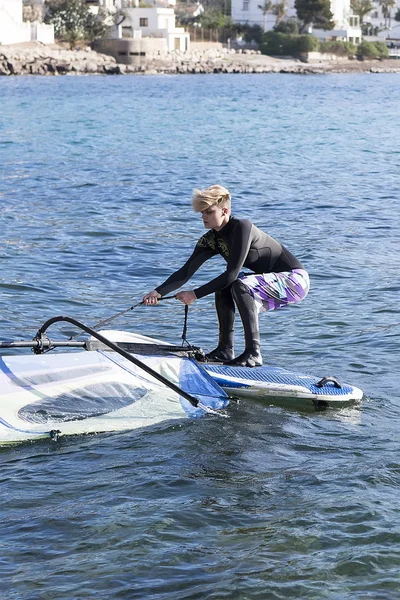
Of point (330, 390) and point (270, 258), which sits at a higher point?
point (270, 258)

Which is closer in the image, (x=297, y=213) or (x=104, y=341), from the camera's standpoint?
(x=104, y=341)

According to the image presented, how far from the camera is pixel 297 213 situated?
773 inches

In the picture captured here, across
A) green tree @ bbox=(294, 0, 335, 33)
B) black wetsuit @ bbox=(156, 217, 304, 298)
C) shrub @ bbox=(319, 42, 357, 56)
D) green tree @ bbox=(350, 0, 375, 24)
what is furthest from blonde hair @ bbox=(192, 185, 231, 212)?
green tree @ bbox=(350, 0, 375, 24)

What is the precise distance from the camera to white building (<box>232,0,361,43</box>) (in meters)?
137

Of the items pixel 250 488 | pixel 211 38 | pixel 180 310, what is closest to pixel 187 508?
pixel 250 488

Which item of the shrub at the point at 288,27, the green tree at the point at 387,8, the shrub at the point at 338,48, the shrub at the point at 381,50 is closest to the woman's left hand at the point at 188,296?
the shrub at the point at 338,48

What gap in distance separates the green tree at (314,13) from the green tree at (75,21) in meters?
37.3

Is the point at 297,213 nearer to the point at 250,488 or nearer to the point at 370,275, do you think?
the point at 370,275

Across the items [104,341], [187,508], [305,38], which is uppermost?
[305,38]

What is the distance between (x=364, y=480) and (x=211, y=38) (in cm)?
12726

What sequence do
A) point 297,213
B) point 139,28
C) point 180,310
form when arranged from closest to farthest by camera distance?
point 180,310 < point 297,213 < point 139,28

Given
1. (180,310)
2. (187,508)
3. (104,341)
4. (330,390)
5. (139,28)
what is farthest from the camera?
(139,28)

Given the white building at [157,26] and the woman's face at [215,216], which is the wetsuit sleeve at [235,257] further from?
the white building at [157,26]

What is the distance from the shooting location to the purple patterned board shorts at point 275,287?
8.42 m
